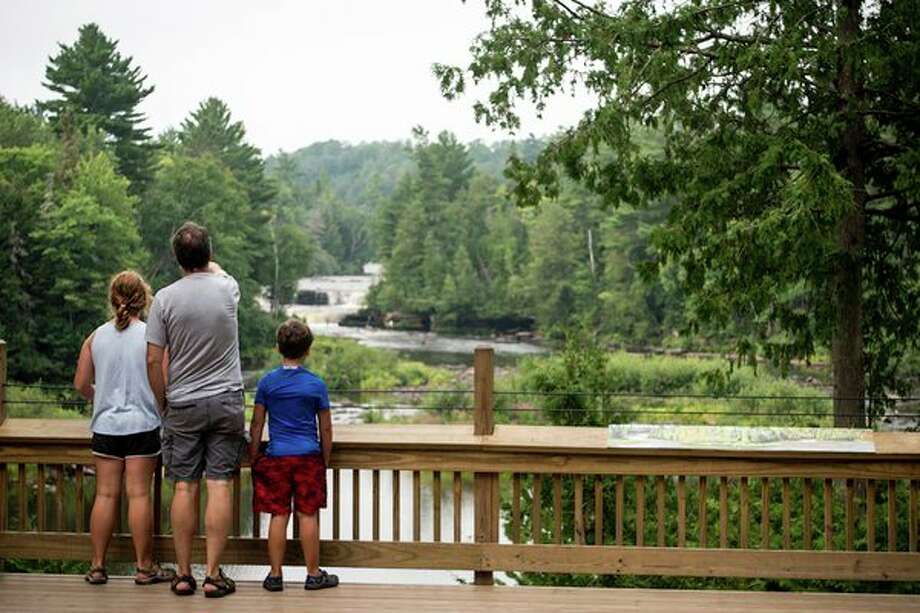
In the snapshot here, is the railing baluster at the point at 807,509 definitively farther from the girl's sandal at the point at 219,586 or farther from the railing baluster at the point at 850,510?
the girl's sandal at the point at 219,586

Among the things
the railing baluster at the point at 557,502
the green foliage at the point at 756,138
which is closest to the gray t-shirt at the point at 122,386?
the railing baluster at the point at 557,502

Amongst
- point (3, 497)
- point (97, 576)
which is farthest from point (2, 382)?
point (97, 576)

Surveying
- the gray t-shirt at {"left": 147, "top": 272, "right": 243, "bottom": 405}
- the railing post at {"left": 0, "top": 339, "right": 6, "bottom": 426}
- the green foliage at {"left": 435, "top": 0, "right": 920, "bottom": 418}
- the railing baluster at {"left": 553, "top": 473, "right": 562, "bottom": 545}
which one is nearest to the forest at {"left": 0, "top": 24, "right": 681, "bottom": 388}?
the green foliage at {"left": 435, "top": 0, "right": 920, "bottom": 418}

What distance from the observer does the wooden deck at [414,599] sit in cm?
504

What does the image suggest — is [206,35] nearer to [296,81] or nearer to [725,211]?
[296,81]

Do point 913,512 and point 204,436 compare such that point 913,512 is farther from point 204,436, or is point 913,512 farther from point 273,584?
point 204,436

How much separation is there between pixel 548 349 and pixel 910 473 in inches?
1984

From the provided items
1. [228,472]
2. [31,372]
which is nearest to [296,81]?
[31,372]

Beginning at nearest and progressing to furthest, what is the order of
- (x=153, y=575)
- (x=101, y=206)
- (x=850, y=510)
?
1. (x=153, y=575)
2. (x=850, y=510)
3. (x=101, y=206)

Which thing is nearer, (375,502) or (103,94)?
(375,502)

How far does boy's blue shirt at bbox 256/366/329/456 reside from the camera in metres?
5.15

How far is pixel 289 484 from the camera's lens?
5223mm

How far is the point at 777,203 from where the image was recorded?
13383 mm

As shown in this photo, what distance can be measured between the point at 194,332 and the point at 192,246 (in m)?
0.33
